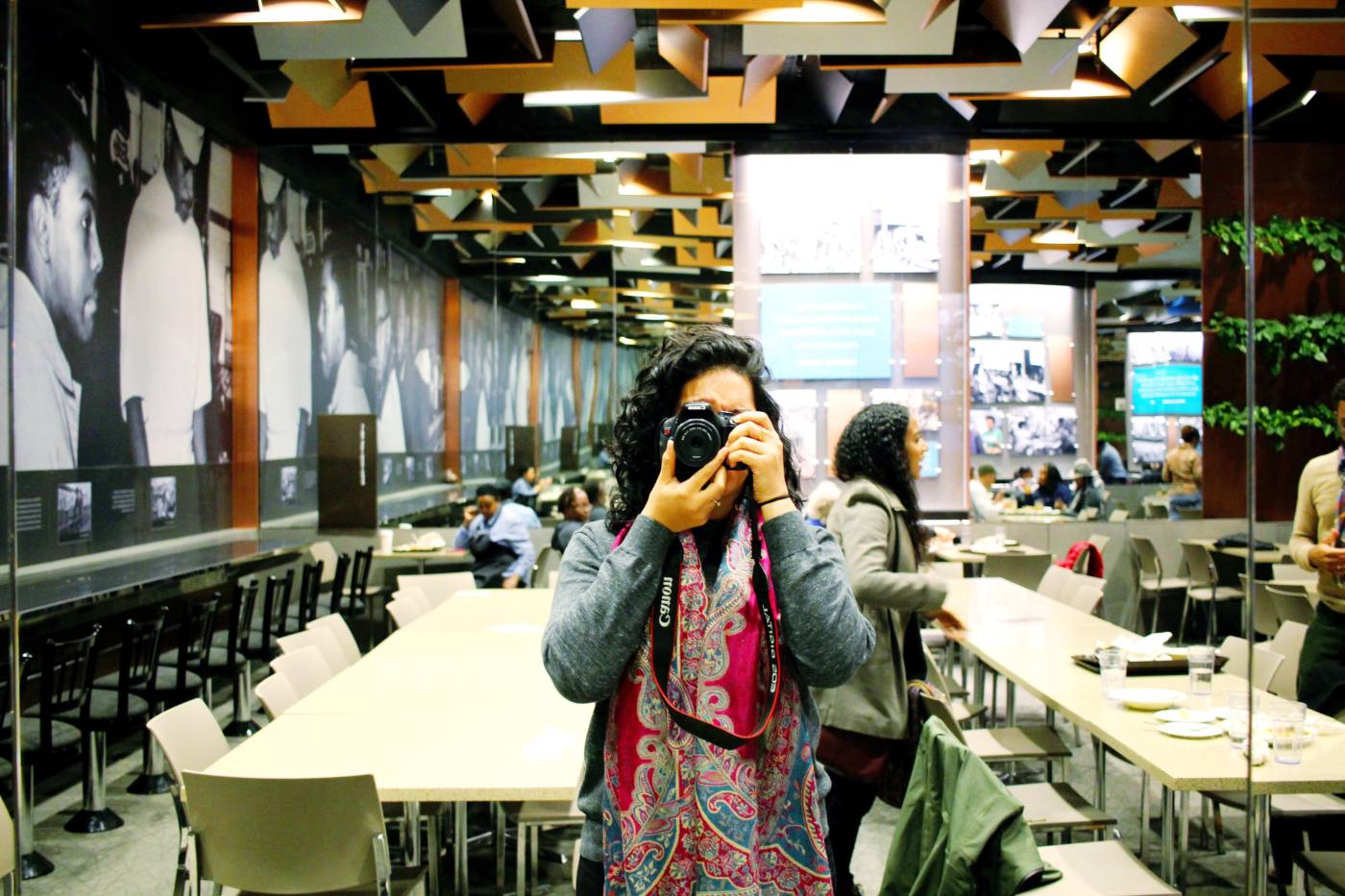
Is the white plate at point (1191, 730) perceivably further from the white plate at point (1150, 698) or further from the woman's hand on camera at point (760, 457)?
the woman's hand on camera at point (760, 457)

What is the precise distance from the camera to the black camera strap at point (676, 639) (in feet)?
4.28

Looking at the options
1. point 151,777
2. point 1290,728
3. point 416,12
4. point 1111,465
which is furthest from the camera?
point 1111,465

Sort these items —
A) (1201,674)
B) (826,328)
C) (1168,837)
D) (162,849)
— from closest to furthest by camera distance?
(1201,674) < (1168,837) < (162,849) < (826,328)

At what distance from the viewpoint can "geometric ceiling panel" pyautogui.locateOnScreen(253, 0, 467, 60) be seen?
545 cm

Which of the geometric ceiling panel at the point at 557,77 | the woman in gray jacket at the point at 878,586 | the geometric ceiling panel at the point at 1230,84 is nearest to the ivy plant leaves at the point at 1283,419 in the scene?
the geometric ceiling panel at the point at 1230,84

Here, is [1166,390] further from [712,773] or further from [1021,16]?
[712,773]

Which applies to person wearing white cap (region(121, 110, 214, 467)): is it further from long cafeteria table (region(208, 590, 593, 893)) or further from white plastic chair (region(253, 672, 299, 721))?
white plastic chair (region(253, 672, 299, 721))

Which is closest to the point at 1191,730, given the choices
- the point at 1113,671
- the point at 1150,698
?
the point at 1150,698

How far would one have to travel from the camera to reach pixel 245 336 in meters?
8.35

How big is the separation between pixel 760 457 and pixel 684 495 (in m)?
0.11

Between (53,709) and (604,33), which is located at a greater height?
(604,33)

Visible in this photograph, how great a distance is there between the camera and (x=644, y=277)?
10125 mm

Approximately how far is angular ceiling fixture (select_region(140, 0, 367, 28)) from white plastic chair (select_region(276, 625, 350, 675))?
2.63m

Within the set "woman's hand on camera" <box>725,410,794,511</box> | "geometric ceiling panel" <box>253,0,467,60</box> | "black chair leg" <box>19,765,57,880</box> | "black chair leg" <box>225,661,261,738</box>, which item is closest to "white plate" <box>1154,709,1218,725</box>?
"woman's hand on camera" <box>725,410,794,511</box>
